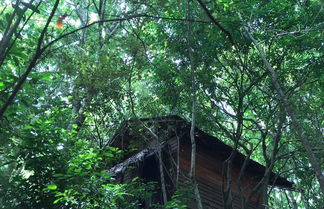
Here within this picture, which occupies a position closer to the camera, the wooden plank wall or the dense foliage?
the dense foliage

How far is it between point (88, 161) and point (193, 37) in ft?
15.5

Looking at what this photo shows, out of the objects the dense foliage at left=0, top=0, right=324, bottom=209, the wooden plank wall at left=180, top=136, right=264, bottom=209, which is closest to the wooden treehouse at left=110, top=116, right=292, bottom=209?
the wooden plank wall at left=180, top=136, right=264, bottom=209

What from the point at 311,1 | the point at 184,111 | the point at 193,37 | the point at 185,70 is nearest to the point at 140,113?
the point at 184,111

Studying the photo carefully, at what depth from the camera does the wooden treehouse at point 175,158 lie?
954cm

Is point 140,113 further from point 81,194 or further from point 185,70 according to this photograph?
point 81,194

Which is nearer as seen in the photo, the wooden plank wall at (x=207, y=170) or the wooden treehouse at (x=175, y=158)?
the wooden treehouse at (x=175, y=158)

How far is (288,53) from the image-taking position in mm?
9227

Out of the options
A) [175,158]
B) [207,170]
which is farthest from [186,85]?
[207,170]

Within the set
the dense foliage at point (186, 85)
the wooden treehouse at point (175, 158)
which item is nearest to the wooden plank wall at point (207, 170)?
the wooden treehouse at point (175, 158)

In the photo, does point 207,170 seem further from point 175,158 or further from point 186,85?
point 186,85

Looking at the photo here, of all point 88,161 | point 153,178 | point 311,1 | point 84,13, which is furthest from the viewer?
point 84,13

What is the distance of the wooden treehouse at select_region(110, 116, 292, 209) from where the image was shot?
954 cm

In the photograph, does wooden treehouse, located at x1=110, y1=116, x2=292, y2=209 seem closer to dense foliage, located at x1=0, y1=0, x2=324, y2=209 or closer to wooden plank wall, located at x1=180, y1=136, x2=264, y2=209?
wooden plank wall, located at x1=180, y1=136, x2=264, y2=209

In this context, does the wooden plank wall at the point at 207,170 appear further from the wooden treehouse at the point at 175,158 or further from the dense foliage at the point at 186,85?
the dense foliage at the point at 186,85
